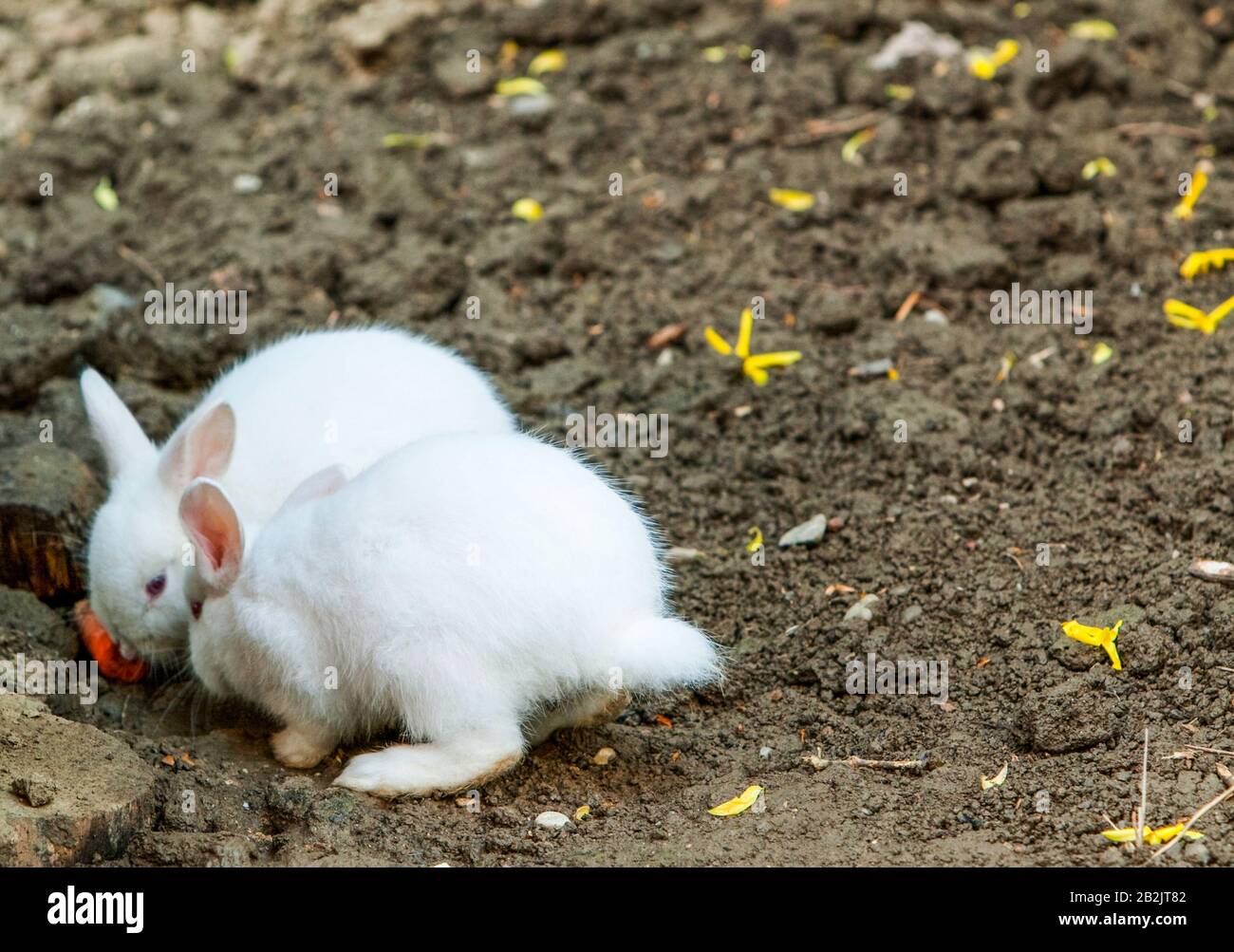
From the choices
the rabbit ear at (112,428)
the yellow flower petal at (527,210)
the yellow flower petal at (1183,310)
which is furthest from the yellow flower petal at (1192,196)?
the rabbit ear at (112,428)

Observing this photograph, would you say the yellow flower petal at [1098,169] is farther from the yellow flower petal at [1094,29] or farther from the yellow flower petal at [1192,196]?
the yellow flower petal at [1094,29]

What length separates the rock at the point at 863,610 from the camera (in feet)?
14.6

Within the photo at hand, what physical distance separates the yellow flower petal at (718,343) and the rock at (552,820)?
231 centimetres

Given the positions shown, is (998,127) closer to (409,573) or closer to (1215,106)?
(1215,106)

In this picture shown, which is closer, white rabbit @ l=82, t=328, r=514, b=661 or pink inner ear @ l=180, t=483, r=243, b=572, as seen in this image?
pink inner ear @ l=180, t=483, r=243, b=572

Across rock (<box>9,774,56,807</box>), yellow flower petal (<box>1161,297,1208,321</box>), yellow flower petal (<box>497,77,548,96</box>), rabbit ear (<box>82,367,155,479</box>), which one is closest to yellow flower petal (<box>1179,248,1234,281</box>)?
yellow flower petal (<box>1161,297,1208,321</box>)

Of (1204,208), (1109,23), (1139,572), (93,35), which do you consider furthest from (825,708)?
(93,35)

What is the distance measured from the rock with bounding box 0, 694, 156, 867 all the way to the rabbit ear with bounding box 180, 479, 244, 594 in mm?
530

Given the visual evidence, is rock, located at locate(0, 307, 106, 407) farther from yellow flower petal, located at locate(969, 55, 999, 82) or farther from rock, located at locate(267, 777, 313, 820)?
yellow flower petal, located at locate(969, 55, 999, 82)

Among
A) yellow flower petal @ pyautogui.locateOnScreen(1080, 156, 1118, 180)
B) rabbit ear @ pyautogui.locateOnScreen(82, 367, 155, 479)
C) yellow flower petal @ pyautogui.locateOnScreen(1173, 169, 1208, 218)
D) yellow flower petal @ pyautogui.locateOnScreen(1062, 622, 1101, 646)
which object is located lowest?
yellow flower petal @ pyautogui.locateOnScreen(1062, 622, 1101, 646)

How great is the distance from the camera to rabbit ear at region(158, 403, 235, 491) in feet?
14.7

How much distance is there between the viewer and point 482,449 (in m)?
4.00

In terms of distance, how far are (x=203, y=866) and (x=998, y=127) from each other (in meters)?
4.59

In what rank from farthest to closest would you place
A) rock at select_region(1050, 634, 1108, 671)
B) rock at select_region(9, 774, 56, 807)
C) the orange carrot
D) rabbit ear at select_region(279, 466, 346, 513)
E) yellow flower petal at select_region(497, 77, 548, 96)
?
1. yellow flower petal at select_region(497, 77, 548, 96)
2. the orange carrot
3. rabbit ear at select_region(279, 466, 346, 513)
4. rock at select_region(1050, 634, 1108, 671)
5. rock at select_region(9, 774, 56, 807)
